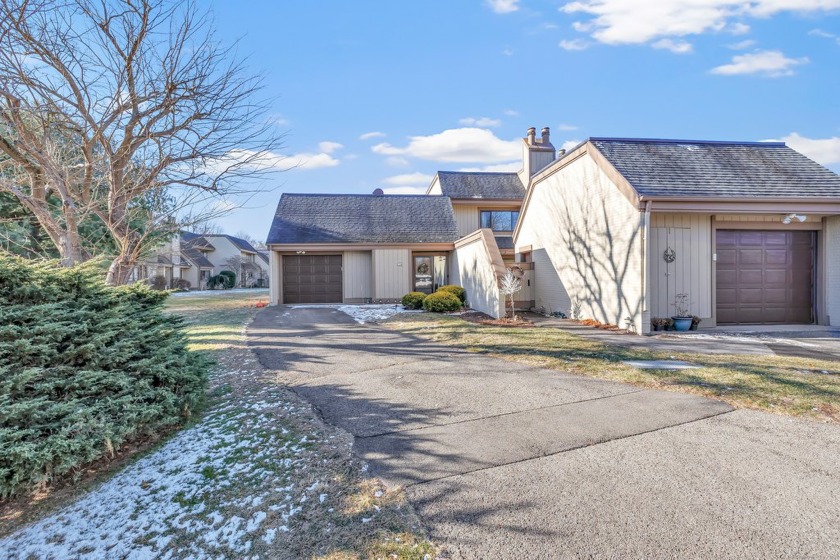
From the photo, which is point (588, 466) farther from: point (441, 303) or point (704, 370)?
point (441, 303)

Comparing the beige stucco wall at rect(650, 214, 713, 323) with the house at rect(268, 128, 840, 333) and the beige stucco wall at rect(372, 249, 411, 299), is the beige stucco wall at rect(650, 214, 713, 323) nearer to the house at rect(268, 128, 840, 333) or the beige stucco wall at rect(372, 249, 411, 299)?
the house at rect(268, 128, 840, 333)

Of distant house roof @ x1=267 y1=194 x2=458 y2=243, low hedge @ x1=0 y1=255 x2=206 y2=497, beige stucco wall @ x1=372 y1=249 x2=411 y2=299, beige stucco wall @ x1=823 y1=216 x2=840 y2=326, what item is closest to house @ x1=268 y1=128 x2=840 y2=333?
beige stucco wall @ x1=823 y1=216 x2=840 y2=326

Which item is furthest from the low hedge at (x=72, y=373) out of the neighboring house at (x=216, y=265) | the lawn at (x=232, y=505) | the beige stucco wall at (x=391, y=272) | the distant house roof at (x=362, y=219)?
the neighboring house at (x=216, y=265)

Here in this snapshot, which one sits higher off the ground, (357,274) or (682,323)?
(357,274)

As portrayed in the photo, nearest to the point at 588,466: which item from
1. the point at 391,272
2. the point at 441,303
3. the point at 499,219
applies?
the point at 441,303

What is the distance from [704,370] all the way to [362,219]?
51.2ft

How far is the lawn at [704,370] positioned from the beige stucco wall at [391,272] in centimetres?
890

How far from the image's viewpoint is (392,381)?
19.0 feet

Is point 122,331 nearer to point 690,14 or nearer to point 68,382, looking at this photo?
point 68,382

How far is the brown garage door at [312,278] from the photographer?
18750mm

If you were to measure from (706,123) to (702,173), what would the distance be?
7680 mm

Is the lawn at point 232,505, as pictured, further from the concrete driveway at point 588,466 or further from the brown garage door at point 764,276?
the brown garage door at point 764,276

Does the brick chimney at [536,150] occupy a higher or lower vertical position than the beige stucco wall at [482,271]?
higher

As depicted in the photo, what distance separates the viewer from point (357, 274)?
61.2 ft
